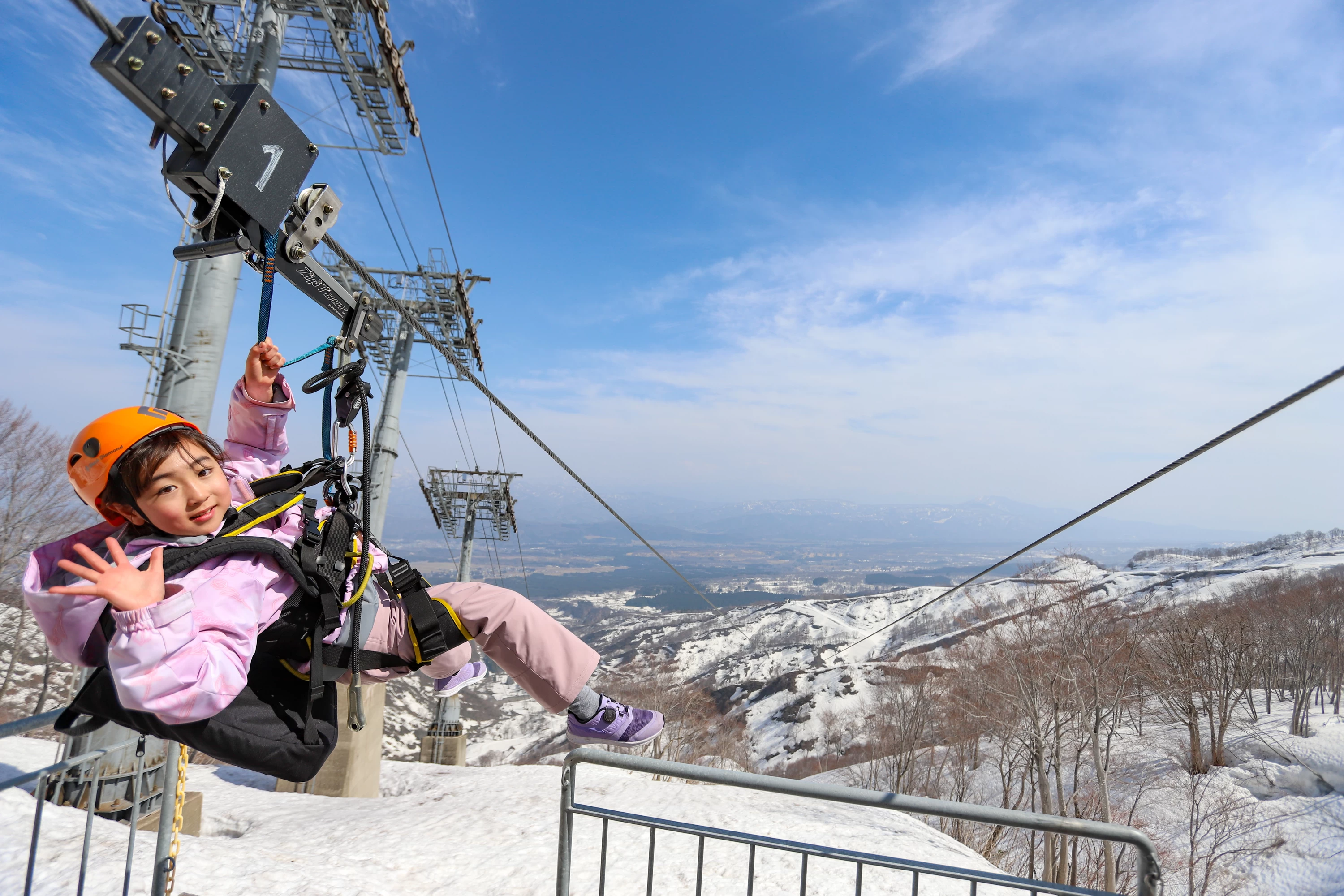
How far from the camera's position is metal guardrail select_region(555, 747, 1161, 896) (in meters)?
2.31

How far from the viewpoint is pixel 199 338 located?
5.70m

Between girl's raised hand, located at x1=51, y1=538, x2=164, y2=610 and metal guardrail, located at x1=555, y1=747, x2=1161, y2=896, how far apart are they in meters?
1.63

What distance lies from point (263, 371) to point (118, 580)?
46.2 inches

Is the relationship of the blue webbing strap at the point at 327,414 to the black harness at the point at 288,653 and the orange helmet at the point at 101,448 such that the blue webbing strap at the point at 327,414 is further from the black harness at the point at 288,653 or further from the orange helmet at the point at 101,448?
the orange helmet at the point at 101,448

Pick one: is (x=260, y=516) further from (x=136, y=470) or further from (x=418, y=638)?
(x=418, y=638)

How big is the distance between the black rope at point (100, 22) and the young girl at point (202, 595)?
1.00 metres

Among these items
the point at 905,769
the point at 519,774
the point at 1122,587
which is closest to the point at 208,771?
the point at 519,774

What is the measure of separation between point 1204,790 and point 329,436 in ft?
113

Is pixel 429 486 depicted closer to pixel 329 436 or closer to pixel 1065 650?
pixel 329 436

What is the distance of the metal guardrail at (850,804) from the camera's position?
7.57 ft

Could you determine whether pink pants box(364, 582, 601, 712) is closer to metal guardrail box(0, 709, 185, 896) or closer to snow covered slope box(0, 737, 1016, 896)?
metal guardrail box(0, 709, 185, 896)

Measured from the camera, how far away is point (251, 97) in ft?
6.31

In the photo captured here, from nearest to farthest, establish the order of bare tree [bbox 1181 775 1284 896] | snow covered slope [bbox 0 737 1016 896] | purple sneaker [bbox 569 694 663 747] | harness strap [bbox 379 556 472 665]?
harness strap [bbox 379 556 472 665] < purple sneaker [bbox 569 694 663 747] < snow covered slope [bbox 0 737 1016 896] < bare tree [bbox 1181 775 1284 896]

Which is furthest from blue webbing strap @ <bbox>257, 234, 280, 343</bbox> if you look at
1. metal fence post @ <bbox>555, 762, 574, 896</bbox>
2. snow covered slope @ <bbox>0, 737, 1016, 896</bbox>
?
snow covered slope @ <bbox>0, 737, 1016, 896</bbox>
